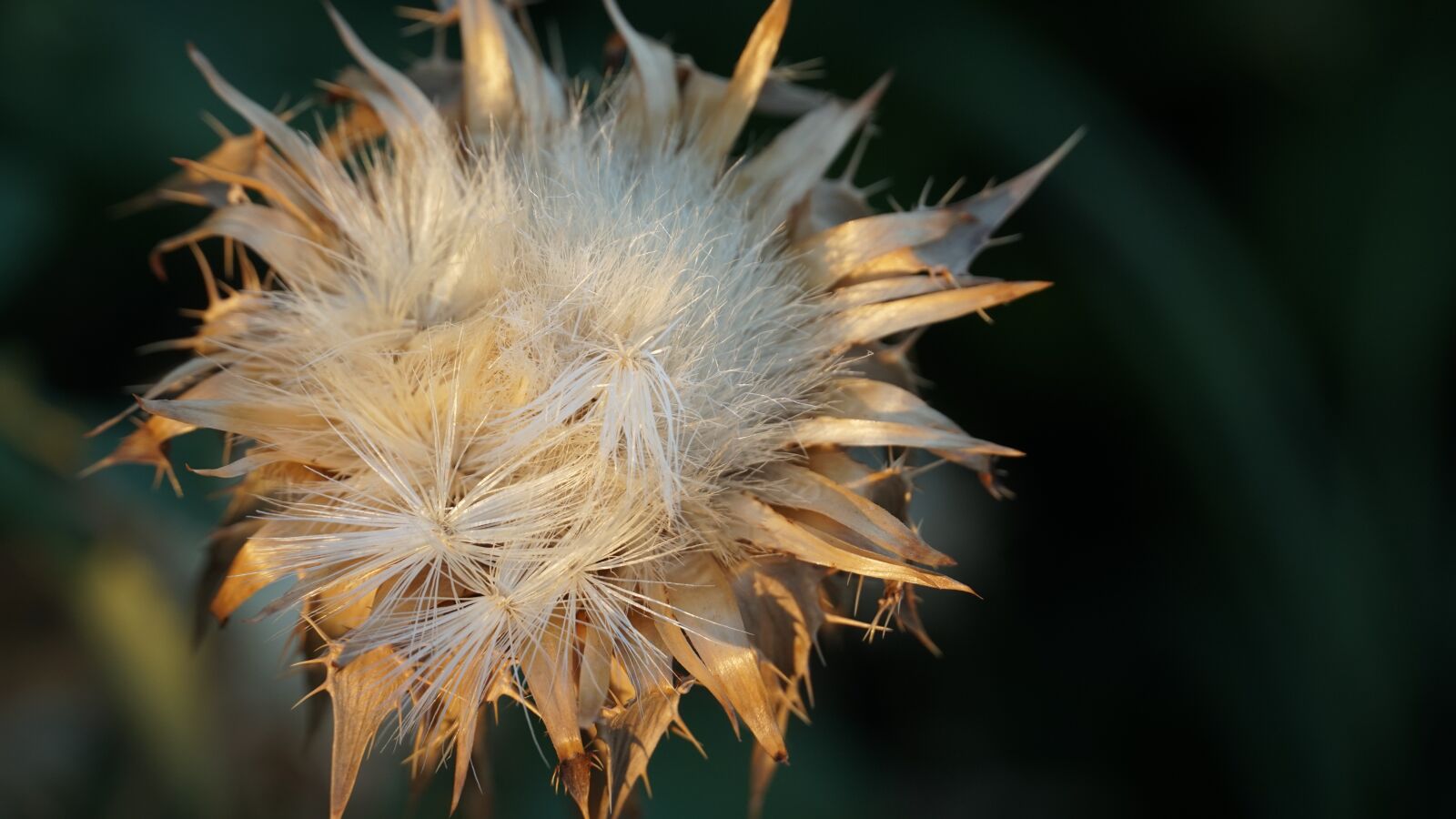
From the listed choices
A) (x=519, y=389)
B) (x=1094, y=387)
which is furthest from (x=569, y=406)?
(x=1094, y=387)

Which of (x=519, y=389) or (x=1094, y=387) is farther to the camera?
(x=1094, y=387)

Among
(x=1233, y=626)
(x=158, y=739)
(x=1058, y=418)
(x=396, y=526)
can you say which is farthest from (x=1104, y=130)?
(x=158, y=739)

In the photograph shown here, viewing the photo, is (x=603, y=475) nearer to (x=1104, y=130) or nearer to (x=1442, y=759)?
(x=1104, y=130)

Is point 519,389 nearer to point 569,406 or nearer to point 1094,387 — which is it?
point 569,406

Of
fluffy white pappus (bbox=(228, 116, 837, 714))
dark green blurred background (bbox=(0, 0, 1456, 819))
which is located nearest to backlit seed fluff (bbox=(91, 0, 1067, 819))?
fluffy white pappus (bbox=(228, 116, 837, 714))

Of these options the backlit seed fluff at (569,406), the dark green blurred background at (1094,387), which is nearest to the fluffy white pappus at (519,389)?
the backlit seed fluff at (569,406)

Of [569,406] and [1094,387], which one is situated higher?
[569,406]

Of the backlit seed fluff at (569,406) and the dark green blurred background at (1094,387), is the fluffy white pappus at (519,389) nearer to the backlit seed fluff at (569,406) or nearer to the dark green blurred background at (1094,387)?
the backlit seed fluff at (569,406)
